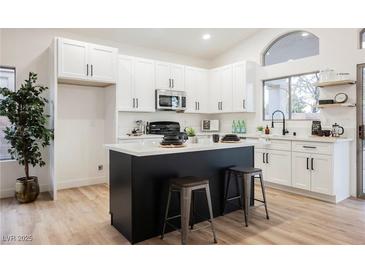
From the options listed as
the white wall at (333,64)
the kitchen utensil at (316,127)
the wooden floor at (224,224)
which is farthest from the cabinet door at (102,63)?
the kitchen utensil at (316,127)

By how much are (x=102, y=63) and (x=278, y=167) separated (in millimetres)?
3613

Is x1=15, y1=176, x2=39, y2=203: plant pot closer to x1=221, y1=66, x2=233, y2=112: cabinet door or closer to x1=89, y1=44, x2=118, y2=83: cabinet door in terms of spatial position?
x1=89, y1=44, x2=118, y2=83: cabinet door

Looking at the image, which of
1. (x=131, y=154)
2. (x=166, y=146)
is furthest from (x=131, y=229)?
(x=166, y=146)

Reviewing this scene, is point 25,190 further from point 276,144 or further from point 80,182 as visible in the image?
point 276,144

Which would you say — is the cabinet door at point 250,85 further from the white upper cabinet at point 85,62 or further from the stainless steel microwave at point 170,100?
the white upper cabinet at point 85,62

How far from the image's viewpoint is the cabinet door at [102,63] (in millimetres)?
4246

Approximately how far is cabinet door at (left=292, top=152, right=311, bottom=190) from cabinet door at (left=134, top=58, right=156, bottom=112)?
2.88 metres

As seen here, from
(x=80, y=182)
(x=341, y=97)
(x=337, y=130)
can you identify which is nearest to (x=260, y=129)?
(x=337, y=130)

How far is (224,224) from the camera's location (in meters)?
2.96

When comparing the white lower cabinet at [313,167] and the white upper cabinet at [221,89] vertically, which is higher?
the white upper cabinet at [221,89]

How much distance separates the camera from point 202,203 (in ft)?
9.93

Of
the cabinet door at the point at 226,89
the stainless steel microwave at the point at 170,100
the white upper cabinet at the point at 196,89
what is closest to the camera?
the stainless steel microwave at the point at 170,100

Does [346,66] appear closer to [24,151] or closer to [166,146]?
[166,146]

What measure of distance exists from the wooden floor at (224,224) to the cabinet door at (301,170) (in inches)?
9.9
